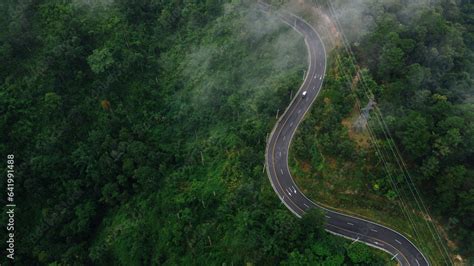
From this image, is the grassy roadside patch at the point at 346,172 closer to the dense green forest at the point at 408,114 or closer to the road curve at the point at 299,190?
the dense green forest at the point at 408,114

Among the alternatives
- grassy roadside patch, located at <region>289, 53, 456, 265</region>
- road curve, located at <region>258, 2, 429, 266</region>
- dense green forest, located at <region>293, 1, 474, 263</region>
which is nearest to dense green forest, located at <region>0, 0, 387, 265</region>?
road curve, located at <region>258, 2, 429, 266</region>

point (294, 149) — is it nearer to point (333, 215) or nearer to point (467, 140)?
point (333, 215)

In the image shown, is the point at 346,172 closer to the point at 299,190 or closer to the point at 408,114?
the point at 299,190

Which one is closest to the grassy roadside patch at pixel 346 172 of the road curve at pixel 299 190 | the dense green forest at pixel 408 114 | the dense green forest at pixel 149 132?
the dense green forest at pixel 408 114

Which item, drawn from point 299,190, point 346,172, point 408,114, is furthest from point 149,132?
point 408,114

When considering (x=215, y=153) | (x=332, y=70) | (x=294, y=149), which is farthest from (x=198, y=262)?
(x=332, y=70)

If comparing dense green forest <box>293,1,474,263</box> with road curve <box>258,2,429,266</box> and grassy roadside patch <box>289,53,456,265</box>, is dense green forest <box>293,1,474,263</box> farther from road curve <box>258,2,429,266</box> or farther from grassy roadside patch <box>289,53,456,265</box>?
road curve <box>258,2,429,266</box>
